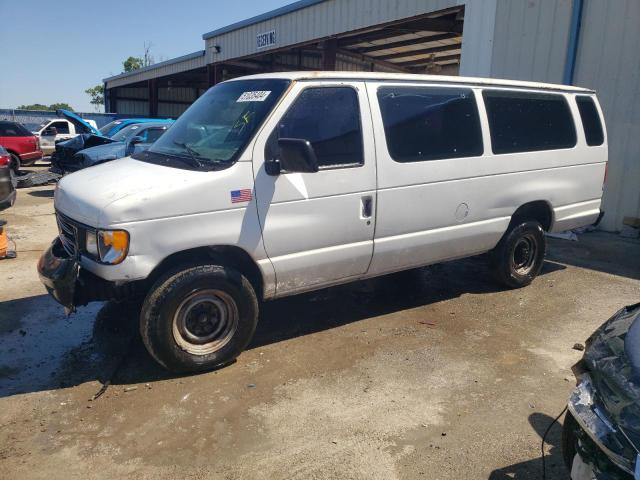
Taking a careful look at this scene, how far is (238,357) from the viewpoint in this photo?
4199 mm

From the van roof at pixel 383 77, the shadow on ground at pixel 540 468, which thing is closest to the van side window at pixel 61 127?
the van roof at pixel 383 77

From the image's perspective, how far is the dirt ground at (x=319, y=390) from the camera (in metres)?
2.97

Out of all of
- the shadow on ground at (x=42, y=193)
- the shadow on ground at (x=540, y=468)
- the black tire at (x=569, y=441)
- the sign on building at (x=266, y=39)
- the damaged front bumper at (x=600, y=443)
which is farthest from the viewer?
the sign on building at (x=266, y=39)

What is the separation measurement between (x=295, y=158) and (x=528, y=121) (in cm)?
297

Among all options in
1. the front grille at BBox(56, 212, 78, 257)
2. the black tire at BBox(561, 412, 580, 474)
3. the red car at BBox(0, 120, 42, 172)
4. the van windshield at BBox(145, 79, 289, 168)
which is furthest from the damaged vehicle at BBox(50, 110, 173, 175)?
the black tire at BBox(561, 412, 580, 474)

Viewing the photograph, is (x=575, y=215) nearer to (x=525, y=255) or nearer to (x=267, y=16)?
(x=525, y=255)

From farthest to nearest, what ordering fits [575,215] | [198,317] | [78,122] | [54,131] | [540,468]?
[54,131] → [78,122] → [575,215] → [198,317] → [540,468]

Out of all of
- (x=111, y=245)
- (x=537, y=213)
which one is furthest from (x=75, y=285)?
(x=537, y=213)

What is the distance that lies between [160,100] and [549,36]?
3581 cm

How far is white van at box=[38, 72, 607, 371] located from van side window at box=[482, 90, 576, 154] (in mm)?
23

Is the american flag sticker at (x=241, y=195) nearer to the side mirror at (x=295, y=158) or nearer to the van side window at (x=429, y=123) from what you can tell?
the side mirror at (x=295, y=158)

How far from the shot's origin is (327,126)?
408 cm

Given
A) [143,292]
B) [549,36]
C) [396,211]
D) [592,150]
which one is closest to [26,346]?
[143,292]

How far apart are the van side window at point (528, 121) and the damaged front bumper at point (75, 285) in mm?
3653
